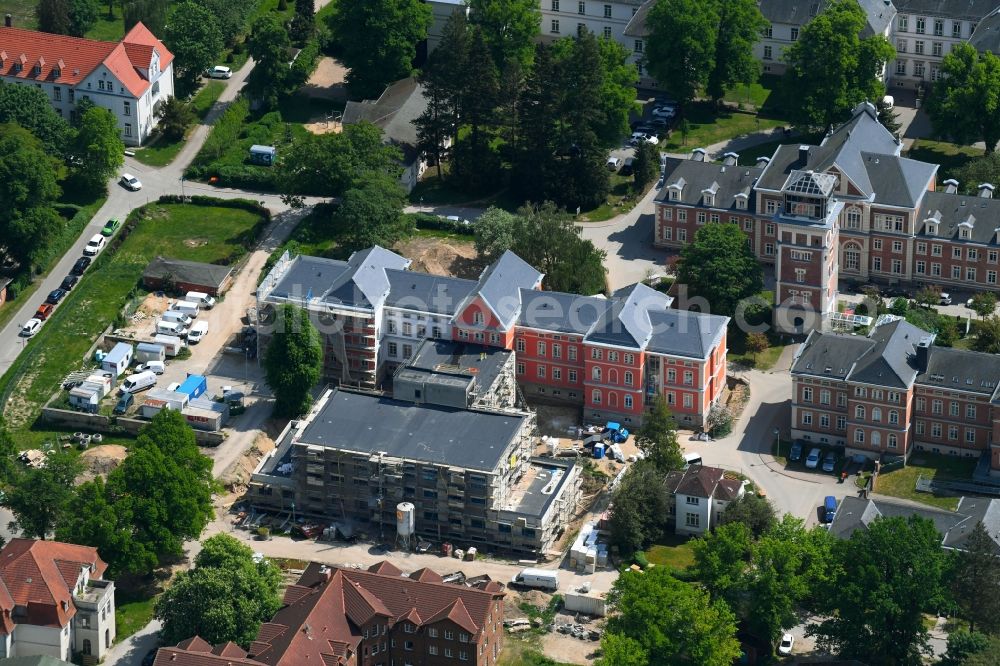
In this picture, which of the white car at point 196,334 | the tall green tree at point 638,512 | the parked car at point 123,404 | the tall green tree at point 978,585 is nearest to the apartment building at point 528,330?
the white car at point 196,334

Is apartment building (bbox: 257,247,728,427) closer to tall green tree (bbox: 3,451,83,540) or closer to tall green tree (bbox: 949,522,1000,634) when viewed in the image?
tall green tree (bbox: 3,451,83,540)

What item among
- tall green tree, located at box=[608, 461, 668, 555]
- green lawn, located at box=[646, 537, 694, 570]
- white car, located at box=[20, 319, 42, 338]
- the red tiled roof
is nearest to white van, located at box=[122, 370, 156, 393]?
white car, located at box=[20, 319, 42, 338]

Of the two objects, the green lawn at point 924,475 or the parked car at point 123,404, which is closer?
the green lawn at point 924,475

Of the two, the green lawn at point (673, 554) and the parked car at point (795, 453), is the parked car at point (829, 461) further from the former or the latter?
the green lawn at point (673, 554)

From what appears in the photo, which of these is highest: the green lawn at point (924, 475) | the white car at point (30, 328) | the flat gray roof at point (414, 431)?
the white car at point (30, 328)

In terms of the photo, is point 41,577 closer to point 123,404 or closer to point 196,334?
point 123,404

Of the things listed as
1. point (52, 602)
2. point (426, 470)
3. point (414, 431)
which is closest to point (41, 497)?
point (52, 602)
